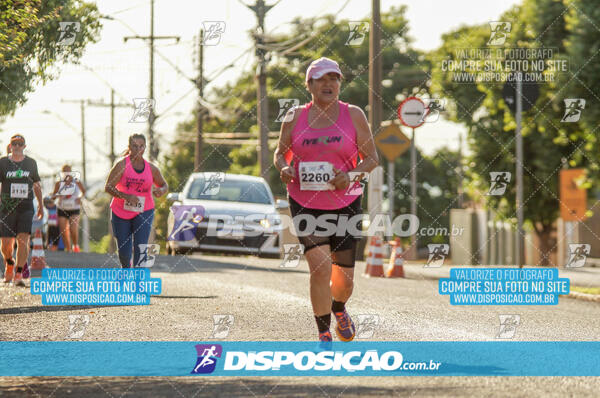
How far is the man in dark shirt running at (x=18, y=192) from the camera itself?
12.9 m

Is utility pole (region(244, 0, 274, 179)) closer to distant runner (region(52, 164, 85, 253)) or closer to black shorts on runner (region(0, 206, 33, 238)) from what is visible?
distant runner (region(52, 164, 85, 253))

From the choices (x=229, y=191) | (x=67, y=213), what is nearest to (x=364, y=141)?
(x=229, y=191)

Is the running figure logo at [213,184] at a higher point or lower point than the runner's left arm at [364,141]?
lower

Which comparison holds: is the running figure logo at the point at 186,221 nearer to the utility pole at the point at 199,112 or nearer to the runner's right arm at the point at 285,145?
the runner's right arm at the point at 285,145

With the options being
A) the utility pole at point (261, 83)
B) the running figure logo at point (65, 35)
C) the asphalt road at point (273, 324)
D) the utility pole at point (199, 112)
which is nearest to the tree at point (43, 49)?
the running figure logo at point (65, 35)

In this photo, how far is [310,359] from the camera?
23.4ft

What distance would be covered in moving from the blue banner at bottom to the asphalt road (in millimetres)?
270

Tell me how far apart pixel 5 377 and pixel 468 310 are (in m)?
6.27

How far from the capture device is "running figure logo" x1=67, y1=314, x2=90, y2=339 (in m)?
8.77

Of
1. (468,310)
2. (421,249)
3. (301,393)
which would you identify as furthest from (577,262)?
(421,249)

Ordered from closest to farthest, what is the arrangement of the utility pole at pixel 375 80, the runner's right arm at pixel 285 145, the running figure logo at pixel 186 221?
1. the runner's right arm at pixel 285 145
2. the running figure logo at pixel 186 221
3. the utility pole at pixel 375 80

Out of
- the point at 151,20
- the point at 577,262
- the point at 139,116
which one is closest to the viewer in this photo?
the point at 139,116

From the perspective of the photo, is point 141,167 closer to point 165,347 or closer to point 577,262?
point 165,347

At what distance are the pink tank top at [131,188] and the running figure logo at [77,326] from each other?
236 centimetres
